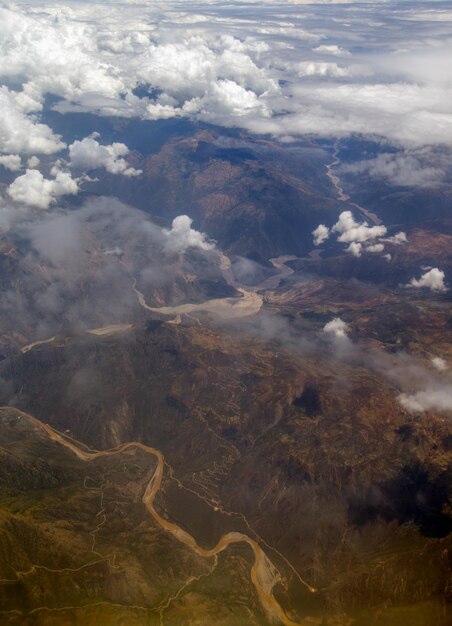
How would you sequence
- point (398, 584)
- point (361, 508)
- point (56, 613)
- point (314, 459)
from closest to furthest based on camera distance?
point (56, 613) < point (398, 584) < point (361, 508) < point (314, 459)

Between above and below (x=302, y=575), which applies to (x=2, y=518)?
above

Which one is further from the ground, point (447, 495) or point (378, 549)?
point (447, 495)

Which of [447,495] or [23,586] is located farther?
[447,495]

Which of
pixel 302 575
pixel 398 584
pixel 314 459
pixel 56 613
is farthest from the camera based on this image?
pixel 314 459

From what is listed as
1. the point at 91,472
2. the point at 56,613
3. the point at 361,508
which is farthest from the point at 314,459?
the point at 56,613

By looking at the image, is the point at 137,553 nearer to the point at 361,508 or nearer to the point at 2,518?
the point at 2,518

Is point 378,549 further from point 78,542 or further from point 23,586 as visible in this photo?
point 23,586

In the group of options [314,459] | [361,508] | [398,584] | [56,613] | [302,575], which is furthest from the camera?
[314,459]

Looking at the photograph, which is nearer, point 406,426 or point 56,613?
point 56,613

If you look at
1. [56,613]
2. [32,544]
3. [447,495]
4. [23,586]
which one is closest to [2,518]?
[32,544]
